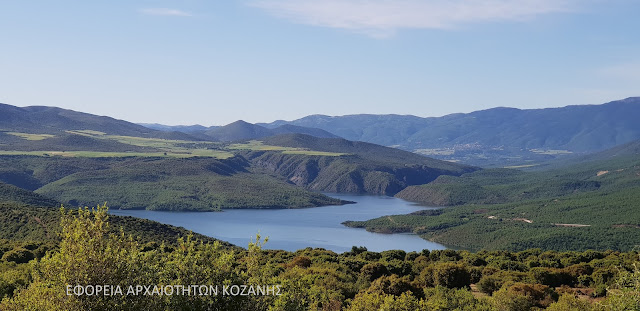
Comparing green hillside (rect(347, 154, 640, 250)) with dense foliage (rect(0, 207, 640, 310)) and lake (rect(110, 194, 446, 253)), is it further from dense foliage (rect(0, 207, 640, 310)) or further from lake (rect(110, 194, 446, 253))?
dense foliage (rect(0, 207, 640, 310))

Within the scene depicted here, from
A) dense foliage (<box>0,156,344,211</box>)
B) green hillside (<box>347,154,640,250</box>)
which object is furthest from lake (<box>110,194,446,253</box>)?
dense foliage (<box>0,156,344,211</box>)

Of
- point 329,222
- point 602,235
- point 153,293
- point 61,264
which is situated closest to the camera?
point 61,264

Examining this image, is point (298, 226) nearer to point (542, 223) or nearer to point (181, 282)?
point (542, 223)

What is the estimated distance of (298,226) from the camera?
446 feet

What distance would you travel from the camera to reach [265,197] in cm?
18400

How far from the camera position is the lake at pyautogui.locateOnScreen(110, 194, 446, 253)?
109125mm

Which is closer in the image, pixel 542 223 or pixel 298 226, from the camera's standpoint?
pixel 542 223

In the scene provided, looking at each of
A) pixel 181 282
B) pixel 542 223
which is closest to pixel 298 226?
pixel 542 223

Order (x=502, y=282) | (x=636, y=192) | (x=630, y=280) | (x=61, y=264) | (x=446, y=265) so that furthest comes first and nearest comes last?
(x=636, y=192)
(x=446, y=265)
(x=502, y=282)
(x=630, y=280)
(x=61, y=264)

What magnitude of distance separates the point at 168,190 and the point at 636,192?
4978 inches

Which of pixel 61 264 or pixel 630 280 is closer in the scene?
pixel 61 264

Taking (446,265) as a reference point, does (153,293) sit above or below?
above

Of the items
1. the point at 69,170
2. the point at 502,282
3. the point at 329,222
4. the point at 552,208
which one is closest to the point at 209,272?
the point at 502,282

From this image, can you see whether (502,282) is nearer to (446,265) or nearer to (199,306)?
(446,265)
